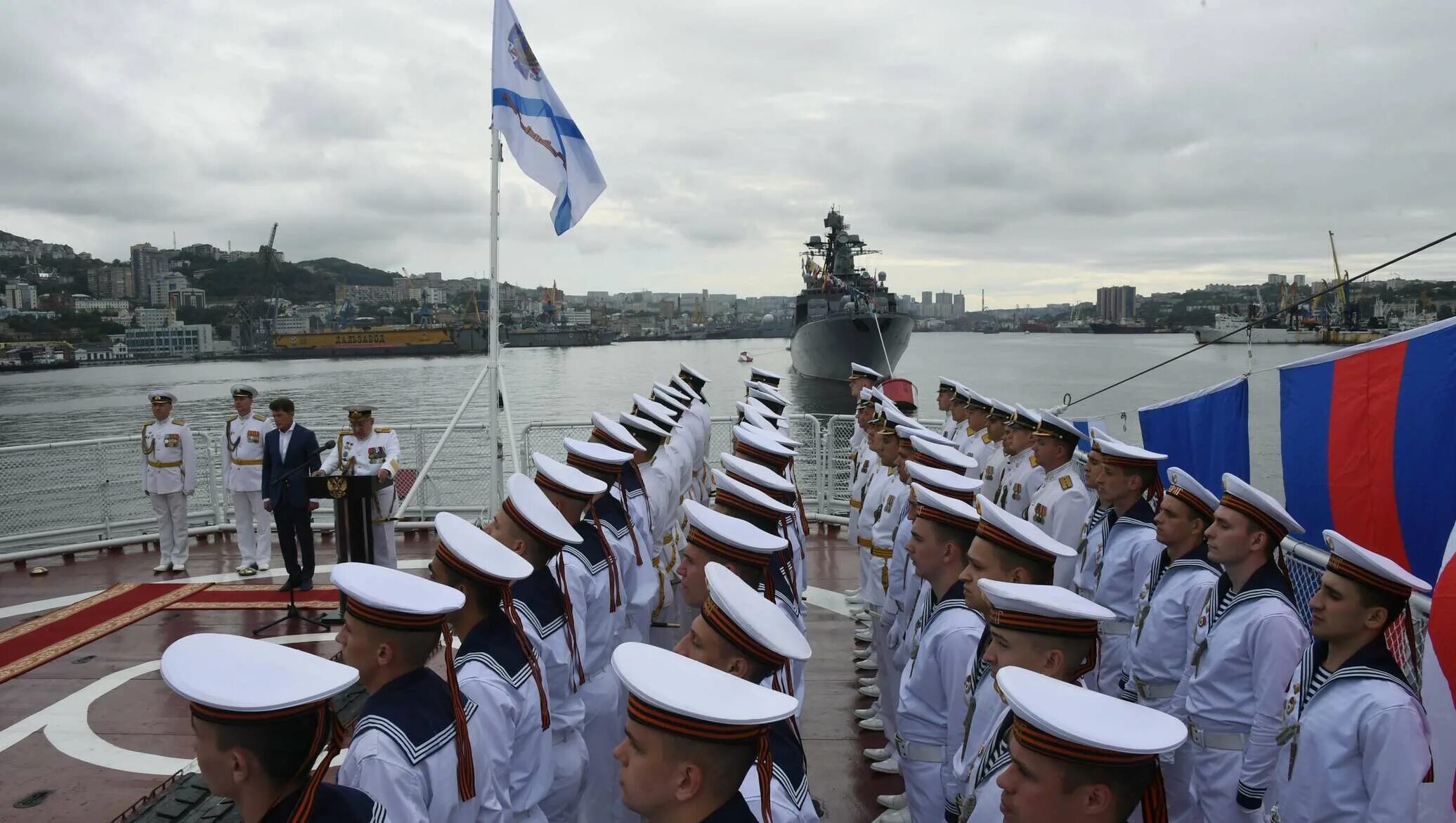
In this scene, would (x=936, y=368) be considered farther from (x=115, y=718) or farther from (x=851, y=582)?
(x=115, y=718)

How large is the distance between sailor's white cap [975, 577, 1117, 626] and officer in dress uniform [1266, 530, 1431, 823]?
2.55ft

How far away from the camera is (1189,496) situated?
Result: 3553 mm

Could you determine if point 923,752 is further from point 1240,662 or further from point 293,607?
point 293,607

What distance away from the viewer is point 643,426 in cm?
562

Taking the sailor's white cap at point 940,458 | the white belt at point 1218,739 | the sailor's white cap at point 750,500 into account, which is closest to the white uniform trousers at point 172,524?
the sailor's white cap at point 750,500

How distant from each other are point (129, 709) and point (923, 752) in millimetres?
5080

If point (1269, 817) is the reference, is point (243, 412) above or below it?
above

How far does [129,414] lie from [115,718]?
118 feet

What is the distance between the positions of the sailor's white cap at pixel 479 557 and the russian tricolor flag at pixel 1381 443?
370cm

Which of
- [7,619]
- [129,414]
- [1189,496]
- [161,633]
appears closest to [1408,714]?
[1189,496]

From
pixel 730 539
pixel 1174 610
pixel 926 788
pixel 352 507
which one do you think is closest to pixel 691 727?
pixel 730 539

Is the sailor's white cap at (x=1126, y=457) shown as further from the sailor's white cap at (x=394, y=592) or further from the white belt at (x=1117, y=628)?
the sailor's white cap at (x=394, y=592)

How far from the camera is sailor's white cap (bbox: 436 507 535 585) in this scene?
2502 mm

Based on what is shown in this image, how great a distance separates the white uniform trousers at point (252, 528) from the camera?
329 inches
